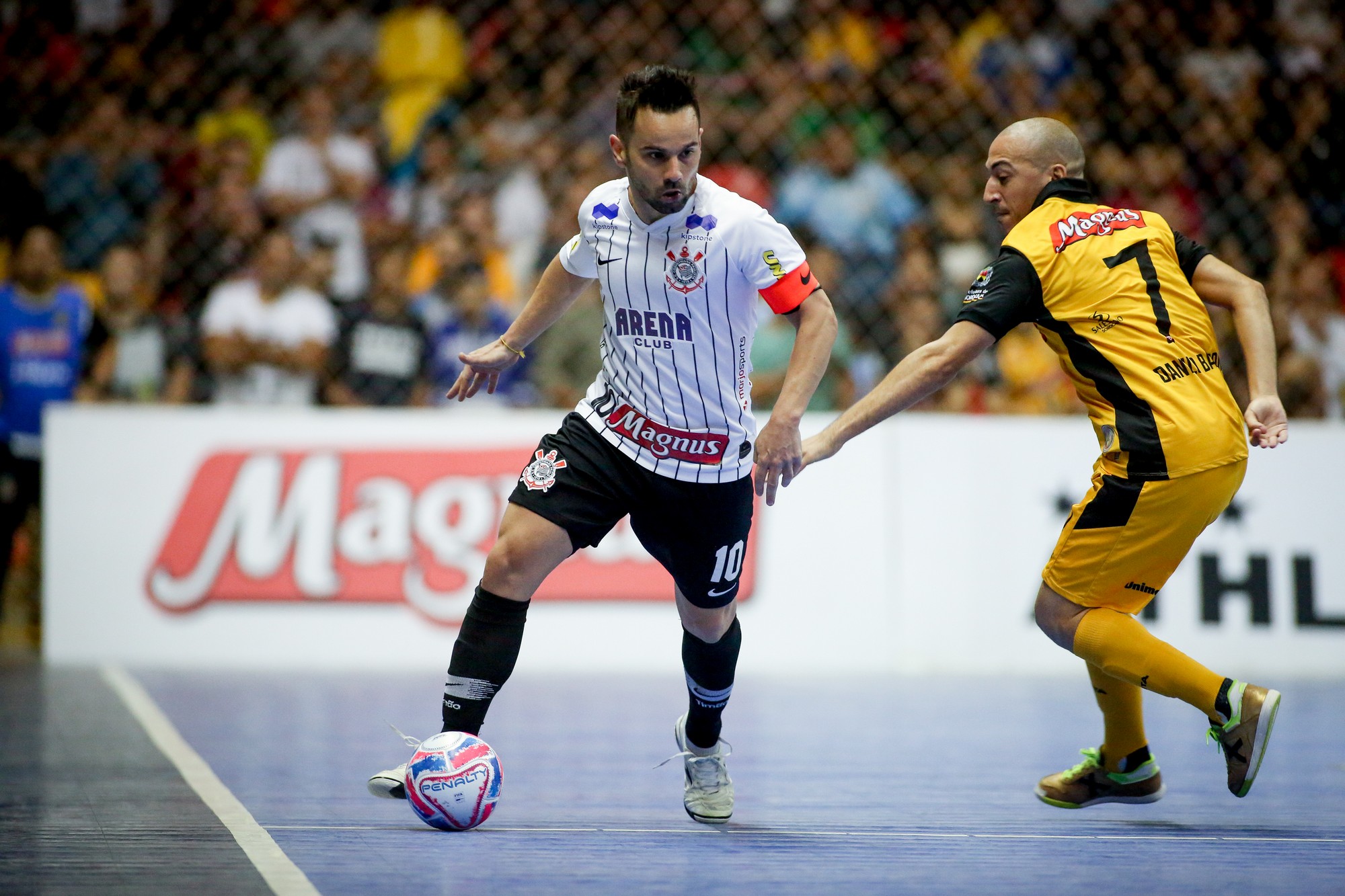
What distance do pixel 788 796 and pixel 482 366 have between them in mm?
1464

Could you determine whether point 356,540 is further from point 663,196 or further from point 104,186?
point 663,196

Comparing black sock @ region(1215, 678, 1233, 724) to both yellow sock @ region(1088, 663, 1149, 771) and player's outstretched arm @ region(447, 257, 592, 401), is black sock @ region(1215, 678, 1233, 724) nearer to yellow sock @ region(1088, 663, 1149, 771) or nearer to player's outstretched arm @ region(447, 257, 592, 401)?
yellow sock @ region(1088, 663, 1149, 771)

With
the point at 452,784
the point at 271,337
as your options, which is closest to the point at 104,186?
the point at 271,337

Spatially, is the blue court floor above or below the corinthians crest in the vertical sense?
below

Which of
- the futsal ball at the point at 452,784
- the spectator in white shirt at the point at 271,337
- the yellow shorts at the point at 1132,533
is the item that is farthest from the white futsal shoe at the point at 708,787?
the spectator in white shirt at the point at 271,337

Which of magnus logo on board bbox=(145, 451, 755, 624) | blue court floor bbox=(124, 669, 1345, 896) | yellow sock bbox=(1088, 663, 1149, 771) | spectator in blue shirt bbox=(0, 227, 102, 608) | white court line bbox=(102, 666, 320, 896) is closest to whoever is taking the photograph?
white court line bbox=(102, 666, 320, 896)

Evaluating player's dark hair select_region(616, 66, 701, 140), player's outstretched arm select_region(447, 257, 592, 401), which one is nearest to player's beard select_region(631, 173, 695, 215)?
player's dark hair select_region(616, 66, 701, 140)

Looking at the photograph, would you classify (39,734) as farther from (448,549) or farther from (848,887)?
(848,887)

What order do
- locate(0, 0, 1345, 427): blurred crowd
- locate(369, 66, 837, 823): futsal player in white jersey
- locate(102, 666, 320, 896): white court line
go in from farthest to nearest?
locate(0, 0, 1345, 427): blurred crowd
locate(369, 66, 837, 823): futsal player in white jersey
locate(102, 666, 320, 896): white court line

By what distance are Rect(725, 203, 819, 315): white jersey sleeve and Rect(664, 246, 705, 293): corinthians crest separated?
0.29 ft

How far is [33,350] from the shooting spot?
7539 millimetres

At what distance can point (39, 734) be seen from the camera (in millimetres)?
4723

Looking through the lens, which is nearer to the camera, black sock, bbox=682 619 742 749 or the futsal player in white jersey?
the futsal player in white jersey

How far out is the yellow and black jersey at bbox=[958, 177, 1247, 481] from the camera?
11.4 feet
